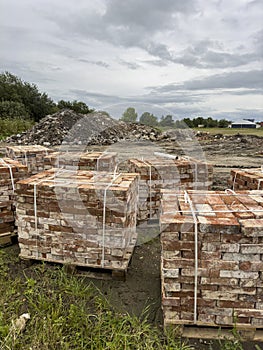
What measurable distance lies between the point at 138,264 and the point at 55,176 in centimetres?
167

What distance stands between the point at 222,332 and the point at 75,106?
34.3 meters

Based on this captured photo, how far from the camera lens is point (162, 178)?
4.88 metres

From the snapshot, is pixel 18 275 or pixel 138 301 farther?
pixel 18 275

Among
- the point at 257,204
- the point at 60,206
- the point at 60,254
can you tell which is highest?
the point at 257,204

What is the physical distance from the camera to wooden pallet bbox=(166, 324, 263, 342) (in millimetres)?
2439

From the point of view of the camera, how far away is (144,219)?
497 centimetres

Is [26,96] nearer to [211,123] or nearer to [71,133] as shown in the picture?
[71,133]

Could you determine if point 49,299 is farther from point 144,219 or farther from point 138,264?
point 144,219

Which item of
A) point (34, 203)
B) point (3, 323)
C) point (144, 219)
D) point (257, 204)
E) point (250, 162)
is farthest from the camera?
point (250, 162)

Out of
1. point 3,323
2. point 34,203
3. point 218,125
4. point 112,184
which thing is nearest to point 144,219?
point 112,184

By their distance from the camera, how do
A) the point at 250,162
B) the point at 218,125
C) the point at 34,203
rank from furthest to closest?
the point at 218,125 < the point at 250,162 < the point at 34,203

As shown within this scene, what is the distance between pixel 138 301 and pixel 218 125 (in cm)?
3783

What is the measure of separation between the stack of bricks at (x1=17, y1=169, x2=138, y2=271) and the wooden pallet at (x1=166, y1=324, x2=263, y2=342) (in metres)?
1.03

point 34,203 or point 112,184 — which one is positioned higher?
point 112,184
